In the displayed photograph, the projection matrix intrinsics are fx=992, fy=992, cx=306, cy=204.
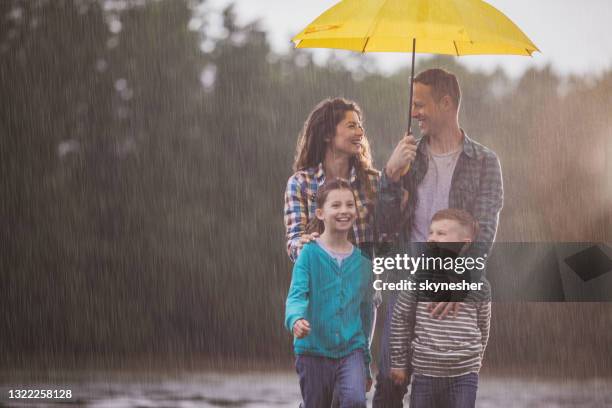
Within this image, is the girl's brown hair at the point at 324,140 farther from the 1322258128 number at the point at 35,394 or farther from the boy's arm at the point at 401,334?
the 1322258128 number at the point at 35,394

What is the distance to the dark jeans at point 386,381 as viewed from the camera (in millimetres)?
4934

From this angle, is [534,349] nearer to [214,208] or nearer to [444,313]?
[444,313]

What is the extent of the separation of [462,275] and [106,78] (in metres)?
2.57

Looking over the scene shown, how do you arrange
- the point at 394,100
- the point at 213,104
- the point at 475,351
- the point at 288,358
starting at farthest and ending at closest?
1. the point at 213,104
2. the point at 288,358
3. the point at 394,100
4. the point at 475,351

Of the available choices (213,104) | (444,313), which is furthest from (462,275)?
(213,104)

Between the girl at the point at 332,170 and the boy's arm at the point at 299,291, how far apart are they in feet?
0.34

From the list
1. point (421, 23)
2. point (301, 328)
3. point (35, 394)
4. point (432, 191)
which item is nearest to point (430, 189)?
point (432, 191)

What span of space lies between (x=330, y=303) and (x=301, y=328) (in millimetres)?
285

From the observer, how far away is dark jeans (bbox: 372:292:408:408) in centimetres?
493

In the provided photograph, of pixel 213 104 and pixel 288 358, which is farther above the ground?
pixel 213 104

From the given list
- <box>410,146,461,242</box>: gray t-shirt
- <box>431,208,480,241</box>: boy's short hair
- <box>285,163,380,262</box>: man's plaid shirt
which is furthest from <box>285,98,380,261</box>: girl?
<box>431,208,480,241</box>: boy's short hair

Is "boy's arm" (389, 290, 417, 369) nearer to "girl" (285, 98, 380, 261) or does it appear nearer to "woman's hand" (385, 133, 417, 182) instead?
"girl" (285, 98, 380, 261)

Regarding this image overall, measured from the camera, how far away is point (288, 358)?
19.0 ft

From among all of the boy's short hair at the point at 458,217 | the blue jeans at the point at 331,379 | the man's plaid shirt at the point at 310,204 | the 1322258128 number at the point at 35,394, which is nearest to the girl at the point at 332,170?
the man's plaid shirt at the point at 310,204
